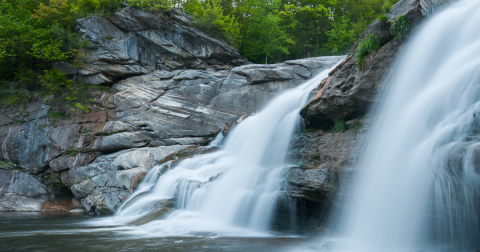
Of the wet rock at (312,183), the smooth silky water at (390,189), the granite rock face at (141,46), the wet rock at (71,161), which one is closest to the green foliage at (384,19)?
the smooth silky water at (390,189)

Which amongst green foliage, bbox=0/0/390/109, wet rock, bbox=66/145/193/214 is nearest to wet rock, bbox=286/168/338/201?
wet rock, bbox=66/145/193/214

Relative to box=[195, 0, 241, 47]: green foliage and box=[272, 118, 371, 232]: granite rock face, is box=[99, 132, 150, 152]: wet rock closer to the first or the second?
box=[195, 0, 241, 47]: green foliage

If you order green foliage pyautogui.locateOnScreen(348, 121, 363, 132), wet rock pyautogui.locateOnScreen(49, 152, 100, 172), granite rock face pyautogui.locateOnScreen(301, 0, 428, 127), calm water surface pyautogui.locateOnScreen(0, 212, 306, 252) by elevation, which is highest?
granite rock face pyautogui.locateOnScreen(301, 0, 428, 127)

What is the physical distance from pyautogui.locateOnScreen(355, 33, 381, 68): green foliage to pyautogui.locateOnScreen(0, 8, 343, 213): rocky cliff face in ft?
29.9

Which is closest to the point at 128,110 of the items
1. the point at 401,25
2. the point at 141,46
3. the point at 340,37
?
the point at 141,46

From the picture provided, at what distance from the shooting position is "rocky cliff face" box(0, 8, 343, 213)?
17062mm

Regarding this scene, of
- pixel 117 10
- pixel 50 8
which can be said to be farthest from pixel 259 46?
pixel 50 8

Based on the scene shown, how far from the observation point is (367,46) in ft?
27.7

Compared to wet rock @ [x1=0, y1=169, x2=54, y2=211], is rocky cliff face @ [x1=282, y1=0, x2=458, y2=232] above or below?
above

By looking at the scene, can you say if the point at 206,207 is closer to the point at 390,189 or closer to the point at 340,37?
the point at 390,189

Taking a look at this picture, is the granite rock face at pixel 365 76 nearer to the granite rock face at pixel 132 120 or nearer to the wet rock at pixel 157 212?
the wet rock at pixel 157 212

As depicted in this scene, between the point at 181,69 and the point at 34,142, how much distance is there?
31.9ft

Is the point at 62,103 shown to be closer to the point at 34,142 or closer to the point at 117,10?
the point at 34,142

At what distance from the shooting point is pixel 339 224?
25.9ft
